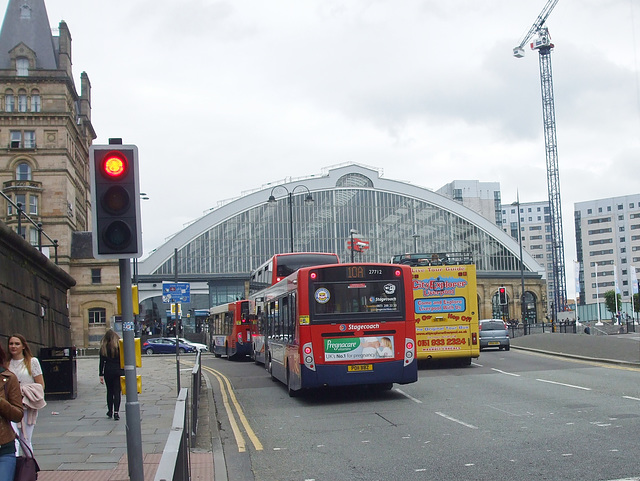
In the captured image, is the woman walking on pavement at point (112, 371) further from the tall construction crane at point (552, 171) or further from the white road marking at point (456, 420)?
the tall construction crane at point (552, 171)

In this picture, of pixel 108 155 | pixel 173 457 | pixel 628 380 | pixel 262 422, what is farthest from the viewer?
pixel 628 380

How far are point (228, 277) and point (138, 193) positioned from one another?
78.1m

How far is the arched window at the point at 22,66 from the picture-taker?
2726 inches

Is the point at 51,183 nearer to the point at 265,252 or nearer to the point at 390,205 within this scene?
the point at 265,252

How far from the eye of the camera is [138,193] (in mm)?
7207

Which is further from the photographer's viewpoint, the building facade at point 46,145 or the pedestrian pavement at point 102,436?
the building facade at point 46,145

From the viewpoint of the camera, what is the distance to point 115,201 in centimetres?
712

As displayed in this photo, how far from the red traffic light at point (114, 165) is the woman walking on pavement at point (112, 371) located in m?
7.27

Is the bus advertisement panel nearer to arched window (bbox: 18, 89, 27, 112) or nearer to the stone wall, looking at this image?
the stone wall

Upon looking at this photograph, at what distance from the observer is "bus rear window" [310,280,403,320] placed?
52.1 ft

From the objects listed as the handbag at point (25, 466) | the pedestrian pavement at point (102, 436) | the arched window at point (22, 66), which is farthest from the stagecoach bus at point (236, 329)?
the arched window at point (22, 66)

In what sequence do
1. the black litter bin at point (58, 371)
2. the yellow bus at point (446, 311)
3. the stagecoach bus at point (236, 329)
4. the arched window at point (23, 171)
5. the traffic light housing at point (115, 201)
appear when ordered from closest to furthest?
the traffic light housing at point (115, 201) < the black litter bin at point (58, 371) < the yellow bus at point (446, 311) < the stagecoach bus at point (236, 329) < the arched window at point (23, 171)

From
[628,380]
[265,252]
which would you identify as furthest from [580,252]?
[628,380]

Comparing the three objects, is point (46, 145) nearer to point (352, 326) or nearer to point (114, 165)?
point (352, 326)
